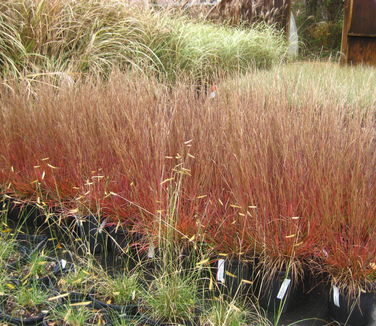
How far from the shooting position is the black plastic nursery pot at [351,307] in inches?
73.6

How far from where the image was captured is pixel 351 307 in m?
1.85

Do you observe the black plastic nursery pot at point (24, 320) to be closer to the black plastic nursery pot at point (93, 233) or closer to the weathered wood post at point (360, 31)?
the black plastic nursery pot at point (93, 233)

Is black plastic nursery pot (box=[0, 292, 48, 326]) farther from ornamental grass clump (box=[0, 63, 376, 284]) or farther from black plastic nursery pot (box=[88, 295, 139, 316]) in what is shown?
ornamental grass clump (box=[0, 63, 376, 284])

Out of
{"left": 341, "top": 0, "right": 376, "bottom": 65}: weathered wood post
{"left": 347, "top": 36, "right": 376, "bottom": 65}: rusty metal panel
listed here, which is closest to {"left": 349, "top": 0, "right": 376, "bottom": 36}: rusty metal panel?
{"left": 341, "top": 0, "right": 376, "bottom": 65}: weathered wood post

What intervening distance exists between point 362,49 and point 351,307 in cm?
633


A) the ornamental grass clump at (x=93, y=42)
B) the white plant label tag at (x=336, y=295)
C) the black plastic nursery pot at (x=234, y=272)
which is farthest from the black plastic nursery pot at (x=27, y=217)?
the white plant label tag at (x=336, y=295)

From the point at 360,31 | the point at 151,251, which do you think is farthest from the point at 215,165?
the point at 360,31

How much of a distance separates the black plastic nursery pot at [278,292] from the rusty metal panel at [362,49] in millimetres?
6083

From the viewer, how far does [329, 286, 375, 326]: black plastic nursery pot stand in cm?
187

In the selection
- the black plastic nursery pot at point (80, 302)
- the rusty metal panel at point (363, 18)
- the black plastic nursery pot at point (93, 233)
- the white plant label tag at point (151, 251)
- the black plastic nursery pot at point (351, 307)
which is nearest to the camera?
the black plastic nursery pot at point (80, 302)

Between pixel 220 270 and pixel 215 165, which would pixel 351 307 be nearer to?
pixel 220 270

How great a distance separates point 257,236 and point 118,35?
3376mm

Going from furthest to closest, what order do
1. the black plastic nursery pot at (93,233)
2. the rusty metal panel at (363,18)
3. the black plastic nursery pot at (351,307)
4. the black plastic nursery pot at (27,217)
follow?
1. the rusty metal panel at (363,18)
2. the black plastic nursery pot at (27,217)
3. the black plastic nursery pot at (93,233)
4. the black plastic nursery pot at (351,307)

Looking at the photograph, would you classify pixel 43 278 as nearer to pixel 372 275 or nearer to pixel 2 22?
pixel 372 275
